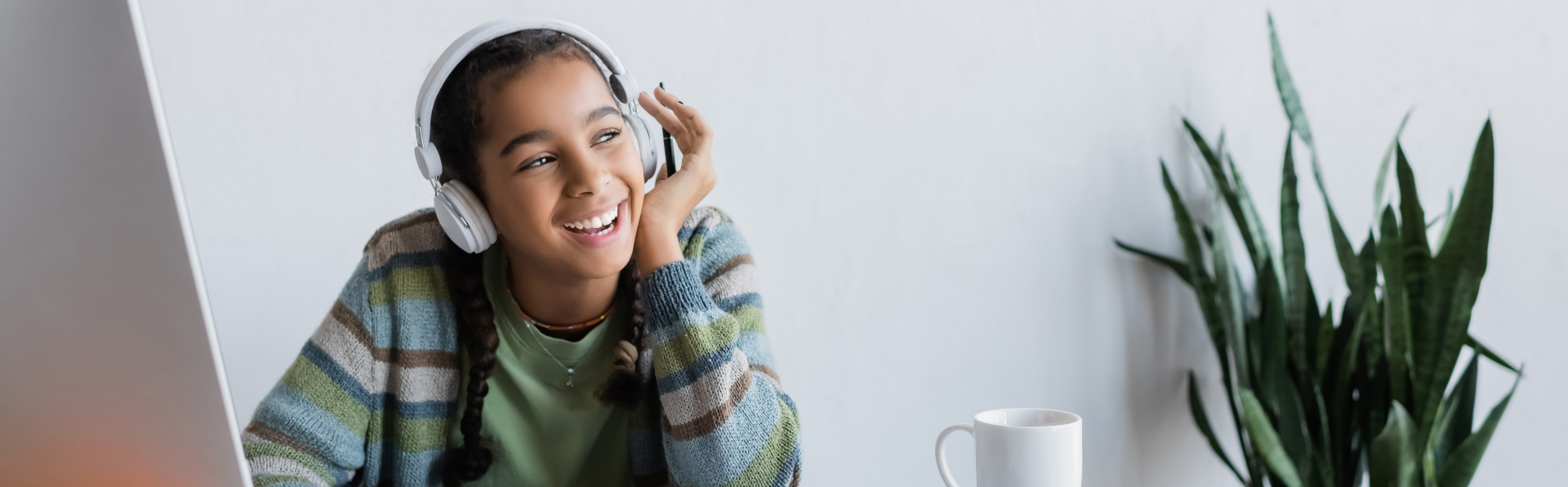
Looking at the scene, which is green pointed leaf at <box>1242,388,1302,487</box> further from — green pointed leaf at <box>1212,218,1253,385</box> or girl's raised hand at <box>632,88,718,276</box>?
girl's raised hand at <box>632,88,718,276</box>

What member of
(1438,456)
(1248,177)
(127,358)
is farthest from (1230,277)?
(127,358)

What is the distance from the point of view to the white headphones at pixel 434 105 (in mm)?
854

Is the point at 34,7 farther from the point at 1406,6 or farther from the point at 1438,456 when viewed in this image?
the point at 1406,6

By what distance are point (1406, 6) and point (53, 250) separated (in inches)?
90.1

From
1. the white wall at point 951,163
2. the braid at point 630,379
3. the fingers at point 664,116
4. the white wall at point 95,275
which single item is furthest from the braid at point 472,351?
the white wall at point 95,275

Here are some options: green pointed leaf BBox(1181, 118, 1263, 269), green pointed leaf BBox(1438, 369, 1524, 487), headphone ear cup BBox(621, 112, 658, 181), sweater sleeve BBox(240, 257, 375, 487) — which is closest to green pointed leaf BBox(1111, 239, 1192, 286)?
green pointed leaf BBox(1181, 118, 1263, 269)

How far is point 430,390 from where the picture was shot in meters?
0.96

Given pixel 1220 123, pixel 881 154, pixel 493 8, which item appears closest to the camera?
pixel 493 8

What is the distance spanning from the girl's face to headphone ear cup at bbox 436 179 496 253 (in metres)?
0.02

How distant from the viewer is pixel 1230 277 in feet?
5.73

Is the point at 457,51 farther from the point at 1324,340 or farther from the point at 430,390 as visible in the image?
the point at 1324,340

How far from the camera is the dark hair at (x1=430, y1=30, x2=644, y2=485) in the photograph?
881 millimetres

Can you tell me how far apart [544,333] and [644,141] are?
0.70 feet

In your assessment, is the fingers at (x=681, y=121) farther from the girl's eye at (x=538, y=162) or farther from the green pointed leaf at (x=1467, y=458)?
the green pointed leaf at (x=1467, y=458)
